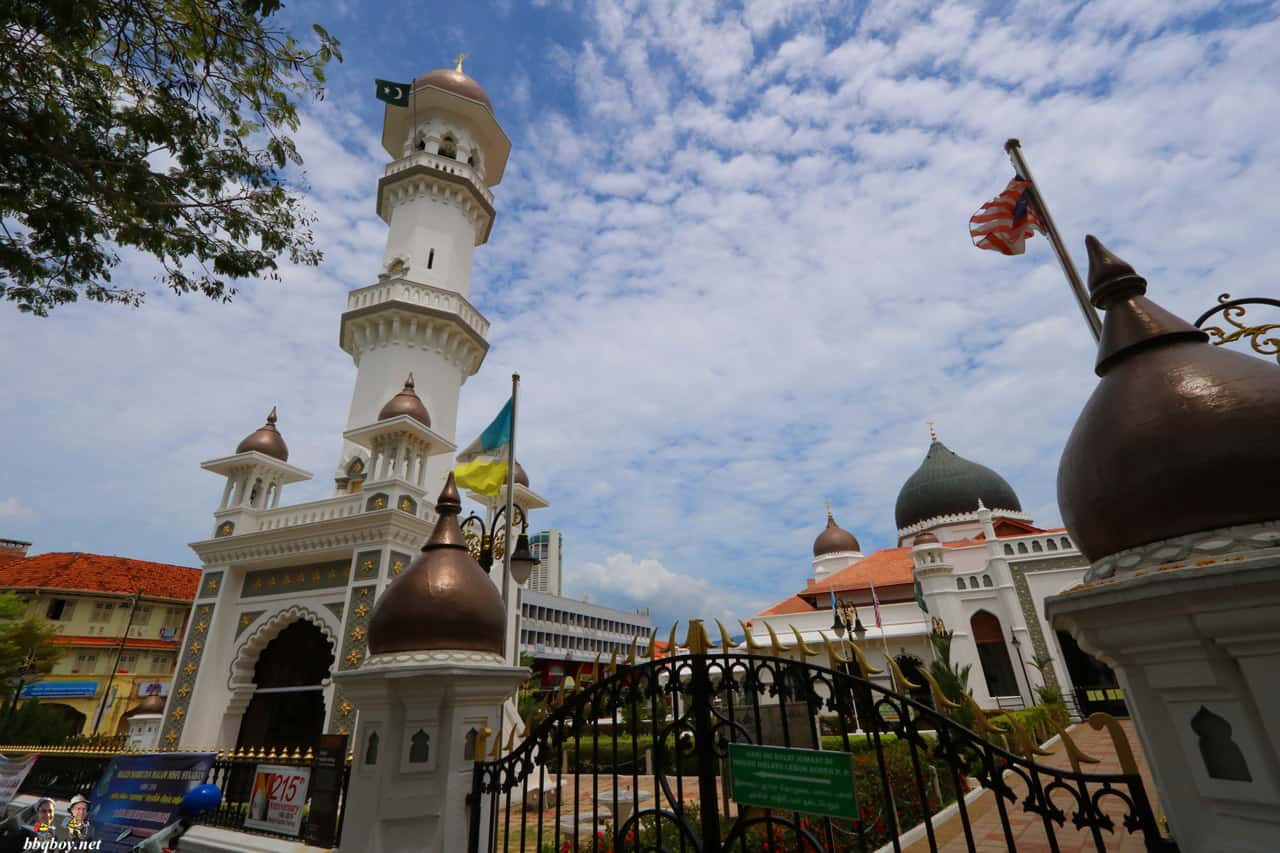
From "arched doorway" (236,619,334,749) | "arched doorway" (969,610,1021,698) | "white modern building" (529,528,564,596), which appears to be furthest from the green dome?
"white modern building" (529,528,564,596)

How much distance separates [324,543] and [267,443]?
13.7 feet

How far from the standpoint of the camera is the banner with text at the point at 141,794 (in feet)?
18.4

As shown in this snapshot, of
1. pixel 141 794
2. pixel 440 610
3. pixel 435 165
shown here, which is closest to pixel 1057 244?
pixel 440 610

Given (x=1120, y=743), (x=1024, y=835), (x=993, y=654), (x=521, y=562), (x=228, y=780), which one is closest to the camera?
(x=1120, y=743)

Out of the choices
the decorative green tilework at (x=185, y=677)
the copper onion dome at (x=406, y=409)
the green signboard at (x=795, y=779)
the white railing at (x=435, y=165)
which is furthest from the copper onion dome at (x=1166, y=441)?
the white railing at (x=435, y=165)

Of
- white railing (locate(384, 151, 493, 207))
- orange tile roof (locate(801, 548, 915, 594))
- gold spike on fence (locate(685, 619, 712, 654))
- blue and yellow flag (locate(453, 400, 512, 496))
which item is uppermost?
white railing (locate(384, 151, 493, 207))

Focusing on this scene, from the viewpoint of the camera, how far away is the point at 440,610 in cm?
447

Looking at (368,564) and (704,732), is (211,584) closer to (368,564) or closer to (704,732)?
(368,564)

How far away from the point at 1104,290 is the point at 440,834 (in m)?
5.01

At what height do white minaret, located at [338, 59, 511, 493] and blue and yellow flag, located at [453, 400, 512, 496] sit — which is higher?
white minaret, located at [338, 59, 511, 493]

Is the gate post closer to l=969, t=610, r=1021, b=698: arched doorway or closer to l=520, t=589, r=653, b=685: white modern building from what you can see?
l=969, t=610, r=1021, b=698: arched doorway

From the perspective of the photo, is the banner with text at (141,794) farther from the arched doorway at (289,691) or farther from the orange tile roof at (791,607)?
the orange tile roof at (791,607)

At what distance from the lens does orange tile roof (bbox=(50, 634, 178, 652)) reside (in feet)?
93.0

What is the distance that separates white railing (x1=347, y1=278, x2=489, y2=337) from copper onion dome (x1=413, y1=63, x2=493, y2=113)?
324 inches
